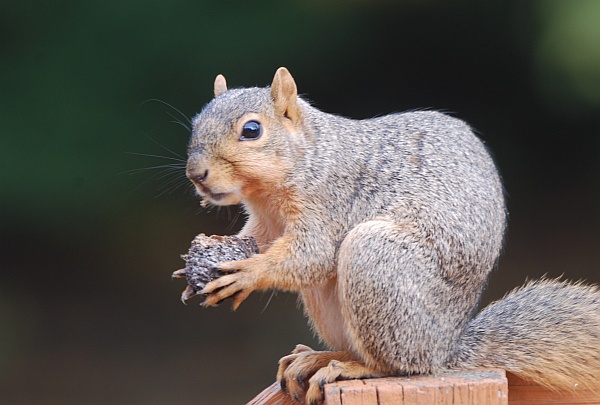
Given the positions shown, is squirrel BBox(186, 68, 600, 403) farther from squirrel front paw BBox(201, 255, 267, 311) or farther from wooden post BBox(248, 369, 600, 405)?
wooden post BBox(248, 369, 600, 405)

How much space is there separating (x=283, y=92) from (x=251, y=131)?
0.33 ft

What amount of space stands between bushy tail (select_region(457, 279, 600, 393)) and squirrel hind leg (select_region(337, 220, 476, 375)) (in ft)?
0.23

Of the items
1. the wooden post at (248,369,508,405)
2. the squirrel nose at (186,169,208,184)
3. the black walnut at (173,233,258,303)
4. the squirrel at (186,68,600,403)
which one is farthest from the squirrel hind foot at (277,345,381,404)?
the squirrel nose at (186,169,208,184)

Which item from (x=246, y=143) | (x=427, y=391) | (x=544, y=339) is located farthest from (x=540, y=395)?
(x=246, y=143)

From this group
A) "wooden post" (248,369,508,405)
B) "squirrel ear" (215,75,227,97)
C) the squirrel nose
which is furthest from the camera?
"squirrel ear" (215,75,227,97)

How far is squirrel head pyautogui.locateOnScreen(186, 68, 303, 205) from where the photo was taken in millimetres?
1617

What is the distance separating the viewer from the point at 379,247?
1.60 meters

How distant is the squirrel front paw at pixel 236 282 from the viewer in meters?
1.61

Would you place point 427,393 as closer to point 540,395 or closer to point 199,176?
point 540,395

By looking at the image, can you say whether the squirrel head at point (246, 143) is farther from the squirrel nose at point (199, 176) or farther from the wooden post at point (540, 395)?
the wooden post at point (540, 395)

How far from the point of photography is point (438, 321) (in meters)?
1.67

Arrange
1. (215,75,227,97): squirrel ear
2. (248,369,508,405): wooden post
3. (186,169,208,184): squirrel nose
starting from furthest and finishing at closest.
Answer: (215,75,227,97): squirrel ear
(186,169,208,184): squirrel nose
(248,369,508,405): wooden post

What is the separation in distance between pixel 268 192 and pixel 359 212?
173 millimetres

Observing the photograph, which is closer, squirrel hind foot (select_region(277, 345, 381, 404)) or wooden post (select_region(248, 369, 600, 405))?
wooden post (select_region(248, 369, 600, 405))
